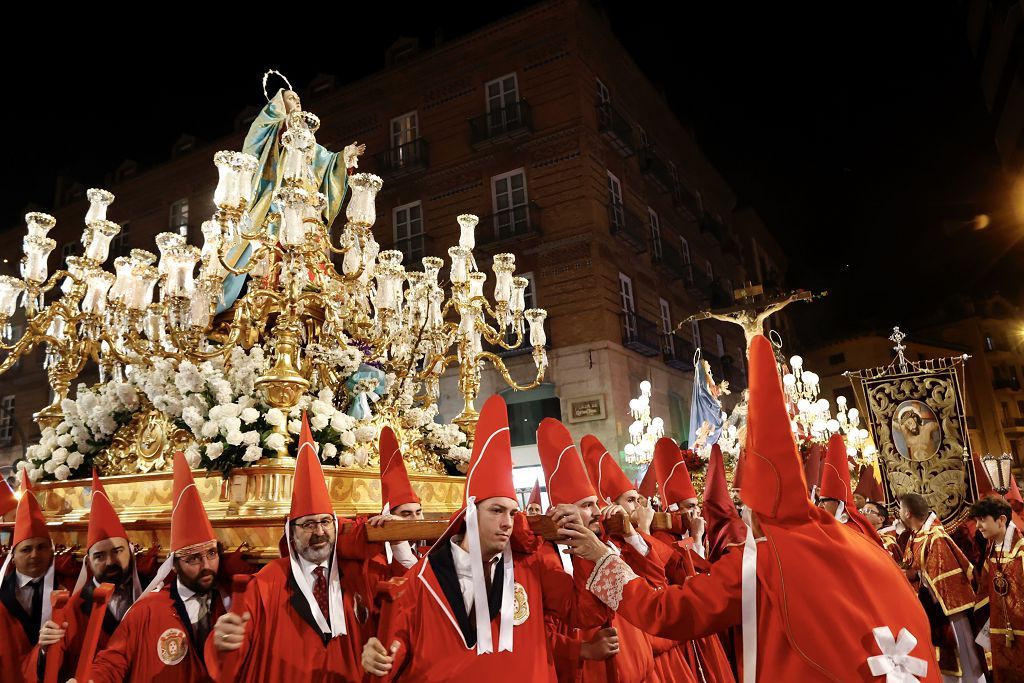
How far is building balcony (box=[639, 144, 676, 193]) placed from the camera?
60.3ft

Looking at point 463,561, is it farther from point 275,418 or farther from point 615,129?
point 615,129

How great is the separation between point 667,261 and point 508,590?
16.7 m

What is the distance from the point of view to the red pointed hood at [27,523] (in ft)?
12.3

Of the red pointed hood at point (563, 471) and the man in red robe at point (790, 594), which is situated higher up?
the red pointed hood at point (563, 471)

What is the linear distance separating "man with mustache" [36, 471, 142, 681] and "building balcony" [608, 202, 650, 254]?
13880 mm

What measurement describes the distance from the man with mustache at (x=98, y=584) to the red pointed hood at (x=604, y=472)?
8.90 feet

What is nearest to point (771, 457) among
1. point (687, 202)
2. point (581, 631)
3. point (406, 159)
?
point (581, 631)

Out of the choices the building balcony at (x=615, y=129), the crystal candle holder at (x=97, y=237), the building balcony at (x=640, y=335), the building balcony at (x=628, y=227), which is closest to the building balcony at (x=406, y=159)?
the building balcony at (x=615, y=129)

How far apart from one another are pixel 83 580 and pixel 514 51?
54.8 feet

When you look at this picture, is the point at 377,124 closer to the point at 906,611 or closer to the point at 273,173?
the point at 273,173

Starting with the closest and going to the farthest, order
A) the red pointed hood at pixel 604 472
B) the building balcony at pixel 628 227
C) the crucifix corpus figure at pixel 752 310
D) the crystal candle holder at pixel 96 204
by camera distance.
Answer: the red pointed hood at pixel 604 472 → the crystal candle holder at pixel 96 204 → the crucifix corpus figure at pixel 752 310 → the building balcony at pixel 628 227

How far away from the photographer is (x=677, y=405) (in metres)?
18.1

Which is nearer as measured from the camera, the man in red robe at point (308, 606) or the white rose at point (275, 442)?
the man in red robe at point (308, 606)

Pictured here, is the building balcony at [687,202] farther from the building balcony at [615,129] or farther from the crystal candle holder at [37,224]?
the crystal candle holder at [37,224]
